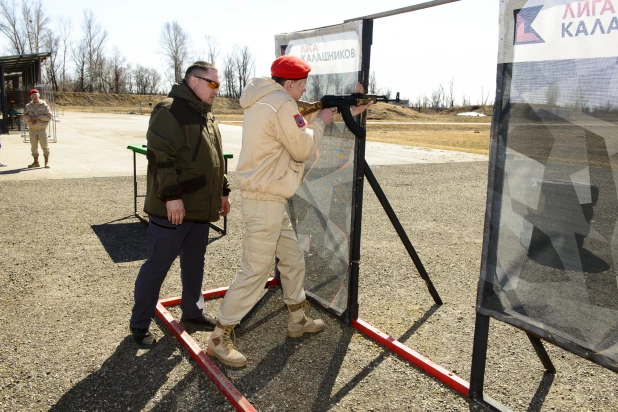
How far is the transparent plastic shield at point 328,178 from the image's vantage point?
3824 millimetres

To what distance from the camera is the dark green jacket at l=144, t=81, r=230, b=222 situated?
3.43 m

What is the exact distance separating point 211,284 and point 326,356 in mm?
1829

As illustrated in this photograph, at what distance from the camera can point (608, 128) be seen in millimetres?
2301

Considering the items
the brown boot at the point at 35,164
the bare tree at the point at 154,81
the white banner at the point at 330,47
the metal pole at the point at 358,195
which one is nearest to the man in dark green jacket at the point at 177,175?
the white banner at the point at 330,47

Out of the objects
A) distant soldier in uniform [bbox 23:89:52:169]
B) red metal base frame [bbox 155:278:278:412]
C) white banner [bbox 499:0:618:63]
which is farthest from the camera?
distant soldier in uniform [bbox 23:89:52:169]

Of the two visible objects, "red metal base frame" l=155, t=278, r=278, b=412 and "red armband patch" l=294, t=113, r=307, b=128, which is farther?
"red armband patch" l=294, t=113, r=307, b=128

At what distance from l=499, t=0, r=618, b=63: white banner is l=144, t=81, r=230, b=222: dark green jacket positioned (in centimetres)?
199

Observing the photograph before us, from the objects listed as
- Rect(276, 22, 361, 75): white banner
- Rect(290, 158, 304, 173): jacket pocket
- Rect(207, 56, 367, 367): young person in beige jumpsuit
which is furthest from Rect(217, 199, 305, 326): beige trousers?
Rect(276, 22, 361, 75): white banner

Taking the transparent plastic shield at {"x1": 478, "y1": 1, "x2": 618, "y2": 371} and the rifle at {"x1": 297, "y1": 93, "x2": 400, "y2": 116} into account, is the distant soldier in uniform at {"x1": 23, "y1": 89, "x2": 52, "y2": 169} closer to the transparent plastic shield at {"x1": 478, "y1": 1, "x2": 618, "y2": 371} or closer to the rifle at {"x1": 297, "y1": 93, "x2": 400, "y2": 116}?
the rifle at {"x1": 297, "y1": 93, "x2": 400, "y2": 116}

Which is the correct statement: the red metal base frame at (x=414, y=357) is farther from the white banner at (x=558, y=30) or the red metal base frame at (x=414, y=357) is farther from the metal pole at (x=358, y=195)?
the white banner at (x=558, y=30)

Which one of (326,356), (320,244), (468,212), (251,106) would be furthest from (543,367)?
(468,212)

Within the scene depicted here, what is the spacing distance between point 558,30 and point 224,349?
2.69m

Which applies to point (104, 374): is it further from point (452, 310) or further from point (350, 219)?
point (452, 310)

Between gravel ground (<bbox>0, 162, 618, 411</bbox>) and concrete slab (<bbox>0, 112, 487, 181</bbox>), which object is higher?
concrete slab (<bbox>0, 112, 487, 181</bbox>)
